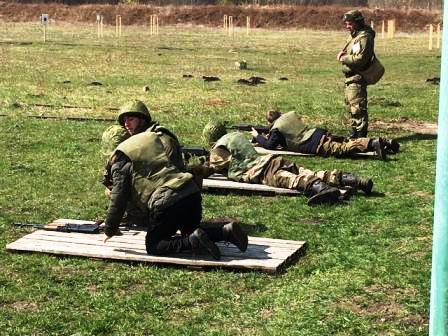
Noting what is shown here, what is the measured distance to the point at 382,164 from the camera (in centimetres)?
1315

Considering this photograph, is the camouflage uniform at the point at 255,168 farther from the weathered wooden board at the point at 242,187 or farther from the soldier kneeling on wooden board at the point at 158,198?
the soldier kneeling on wooden board at the point at 158,198

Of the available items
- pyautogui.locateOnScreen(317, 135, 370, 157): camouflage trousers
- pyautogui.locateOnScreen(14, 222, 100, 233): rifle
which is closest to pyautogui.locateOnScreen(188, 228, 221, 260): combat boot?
pyautogui.locateOnScreen(14, 222, 100, 233): rifle

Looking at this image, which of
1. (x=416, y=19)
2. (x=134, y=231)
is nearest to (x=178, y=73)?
(x=134, y=231)

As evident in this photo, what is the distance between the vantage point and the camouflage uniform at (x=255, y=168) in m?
10.8

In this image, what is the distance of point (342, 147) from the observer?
44.2 ft

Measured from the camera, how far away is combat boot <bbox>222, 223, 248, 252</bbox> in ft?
25.2

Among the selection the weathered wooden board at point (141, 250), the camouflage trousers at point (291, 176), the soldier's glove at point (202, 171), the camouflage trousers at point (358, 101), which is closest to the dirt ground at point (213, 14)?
the camouflage trousers at point (358, 101)

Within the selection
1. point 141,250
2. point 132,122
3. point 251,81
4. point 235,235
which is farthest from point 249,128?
point 251,81

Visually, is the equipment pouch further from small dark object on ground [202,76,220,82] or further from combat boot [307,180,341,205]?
small dark object on ground [202,76,220,82]

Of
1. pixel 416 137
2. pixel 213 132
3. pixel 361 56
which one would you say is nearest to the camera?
pixel 213 132

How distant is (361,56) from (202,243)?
864cm

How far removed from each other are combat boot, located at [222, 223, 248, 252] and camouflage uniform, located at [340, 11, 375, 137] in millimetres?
8287

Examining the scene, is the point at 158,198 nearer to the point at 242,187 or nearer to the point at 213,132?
the point at 242,187

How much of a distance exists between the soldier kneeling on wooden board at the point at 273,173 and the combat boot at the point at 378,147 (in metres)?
2.53
